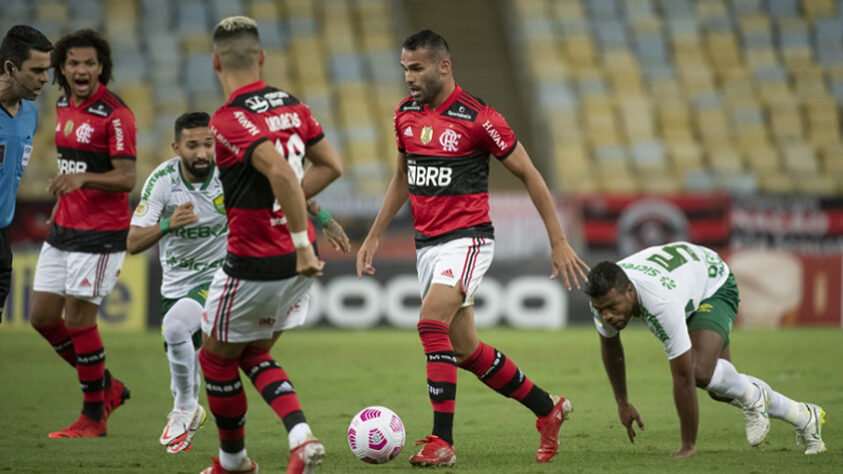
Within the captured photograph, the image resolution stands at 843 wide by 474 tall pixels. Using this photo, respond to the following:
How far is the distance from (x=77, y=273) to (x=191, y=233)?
38.0 inches

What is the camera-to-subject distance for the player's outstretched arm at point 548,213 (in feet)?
21.9

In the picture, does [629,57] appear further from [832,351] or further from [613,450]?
[613,450]

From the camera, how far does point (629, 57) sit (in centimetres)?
2327

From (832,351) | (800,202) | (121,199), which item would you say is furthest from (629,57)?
(121,199)

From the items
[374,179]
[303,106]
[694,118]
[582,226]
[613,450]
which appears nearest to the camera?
[303,106]

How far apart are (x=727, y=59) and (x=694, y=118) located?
1971 mm

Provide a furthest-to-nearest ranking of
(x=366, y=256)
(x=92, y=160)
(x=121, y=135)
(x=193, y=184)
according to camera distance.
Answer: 1. (x=92, y=160)
2. (x=121, y=135)
3. (x=193, y=184)
4. (x=366, y=256)

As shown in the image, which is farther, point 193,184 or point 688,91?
point 688,91

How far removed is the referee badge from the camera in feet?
22.9

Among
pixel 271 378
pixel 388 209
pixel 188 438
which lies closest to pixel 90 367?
pixel 188 438

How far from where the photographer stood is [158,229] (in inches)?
286

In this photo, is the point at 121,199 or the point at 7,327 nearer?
the point at 121,199

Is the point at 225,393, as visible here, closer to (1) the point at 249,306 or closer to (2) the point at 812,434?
(1) the point at 249,306

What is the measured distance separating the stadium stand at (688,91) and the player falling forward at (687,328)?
12.7m
